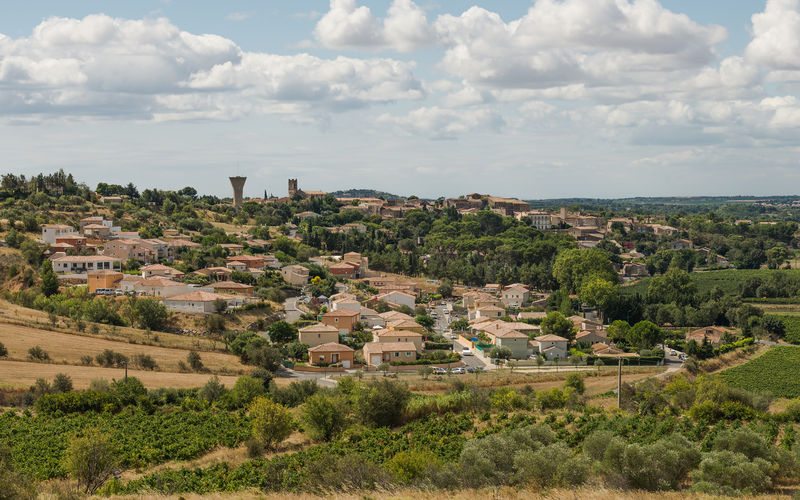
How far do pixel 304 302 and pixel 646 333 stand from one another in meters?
24.7

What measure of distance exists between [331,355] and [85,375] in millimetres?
12481

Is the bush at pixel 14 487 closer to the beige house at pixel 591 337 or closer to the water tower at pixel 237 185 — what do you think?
the beige house at pixel 591 337

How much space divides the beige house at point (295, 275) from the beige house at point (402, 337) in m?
19.2

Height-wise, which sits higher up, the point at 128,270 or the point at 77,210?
the point at 77,210

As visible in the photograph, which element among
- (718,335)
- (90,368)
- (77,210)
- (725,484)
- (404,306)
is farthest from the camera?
(77,210)

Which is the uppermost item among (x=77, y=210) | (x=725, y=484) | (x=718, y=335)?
(x=77, y=210)

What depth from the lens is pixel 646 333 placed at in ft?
150

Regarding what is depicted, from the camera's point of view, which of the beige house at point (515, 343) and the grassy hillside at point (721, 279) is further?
the grassy hillside at point (721, 279)

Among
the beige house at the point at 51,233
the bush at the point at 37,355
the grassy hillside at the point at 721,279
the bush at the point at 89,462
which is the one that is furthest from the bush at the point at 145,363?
the grassy hillside at the point at 721,279

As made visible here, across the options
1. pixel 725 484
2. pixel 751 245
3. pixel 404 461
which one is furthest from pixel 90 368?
pixel 751 245

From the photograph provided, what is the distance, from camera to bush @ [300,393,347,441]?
23469mm

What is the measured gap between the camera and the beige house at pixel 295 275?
5988 cm

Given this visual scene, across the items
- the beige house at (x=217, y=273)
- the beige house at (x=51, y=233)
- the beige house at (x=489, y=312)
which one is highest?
the beige house at (x=51, y=233)

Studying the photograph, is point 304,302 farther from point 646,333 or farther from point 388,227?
point 388,227
